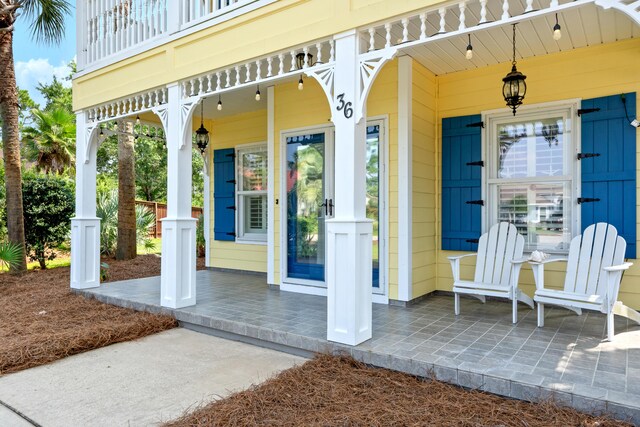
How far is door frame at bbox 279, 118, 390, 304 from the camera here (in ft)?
14.6

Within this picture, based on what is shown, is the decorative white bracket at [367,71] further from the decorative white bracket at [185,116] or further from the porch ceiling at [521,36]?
the decorative white bracket at [185,116]

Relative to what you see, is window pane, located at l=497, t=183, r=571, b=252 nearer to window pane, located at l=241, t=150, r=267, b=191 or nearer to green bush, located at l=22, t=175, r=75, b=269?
window pane, located at l=241, t=150, r=267, b=191

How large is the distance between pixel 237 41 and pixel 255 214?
3058mm

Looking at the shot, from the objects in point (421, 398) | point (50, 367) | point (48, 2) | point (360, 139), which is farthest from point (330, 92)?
point (48, 2)

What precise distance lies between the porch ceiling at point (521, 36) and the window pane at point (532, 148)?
72cm

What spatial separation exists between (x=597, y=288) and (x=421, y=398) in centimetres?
197

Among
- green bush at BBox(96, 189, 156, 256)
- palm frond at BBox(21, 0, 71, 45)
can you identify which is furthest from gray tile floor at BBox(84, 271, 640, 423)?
palm frond at BBox(21, 0, 71, 45)

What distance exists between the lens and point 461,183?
4.67 meters

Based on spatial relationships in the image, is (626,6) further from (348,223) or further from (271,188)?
(271,188)

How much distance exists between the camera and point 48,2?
263 inches

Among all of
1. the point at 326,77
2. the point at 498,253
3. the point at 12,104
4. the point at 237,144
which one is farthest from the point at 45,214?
the point at 498,253

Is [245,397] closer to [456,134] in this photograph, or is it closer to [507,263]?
[507,263]

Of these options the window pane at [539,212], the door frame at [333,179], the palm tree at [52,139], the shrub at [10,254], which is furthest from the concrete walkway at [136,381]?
the palm tree at [52,139]

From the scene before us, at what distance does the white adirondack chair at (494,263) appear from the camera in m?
3.77
